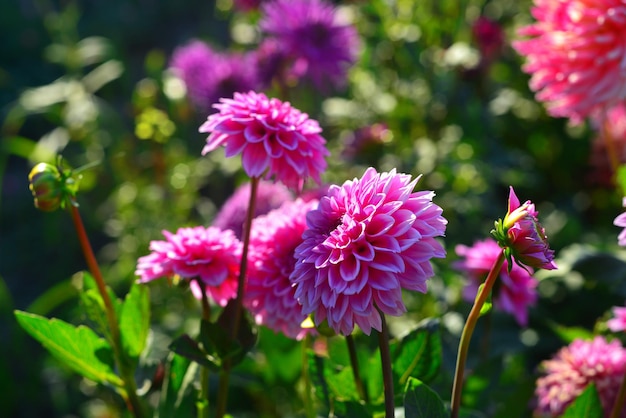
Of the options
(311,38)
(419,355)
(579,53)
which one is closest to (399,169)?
(311,38)

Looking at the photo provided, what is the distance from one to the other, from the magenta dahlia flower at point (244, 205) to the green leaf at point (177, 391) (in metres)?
0.35

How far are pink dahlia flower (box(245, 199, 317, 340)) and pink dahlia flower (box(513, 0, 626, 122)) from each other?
1.89ft

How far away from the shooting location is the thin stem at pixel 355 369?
2.66 feet

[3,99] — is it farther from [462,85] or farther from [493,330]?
[493,330]

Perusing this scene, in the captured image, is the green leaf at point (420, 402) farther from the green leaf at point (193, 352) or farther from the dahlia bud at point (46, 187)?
the dahlia bud at point (46, 187)

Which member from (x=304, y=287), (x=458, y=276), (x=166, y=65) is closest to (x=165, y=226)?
(x=458, y=276)

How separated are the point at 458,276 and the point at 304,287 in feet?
2.52

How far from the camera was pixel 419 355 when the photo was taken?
0.88 metres

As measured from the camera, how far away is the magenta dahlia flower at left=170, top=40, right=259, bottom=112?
1.76 meters

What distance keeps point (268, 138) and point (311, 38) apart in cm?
91

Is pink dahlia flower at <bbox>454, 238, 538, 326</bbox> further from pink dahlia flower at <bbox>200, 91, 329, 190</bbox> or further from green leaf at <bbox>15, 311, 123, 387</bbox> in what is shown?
green leaf at <bbox>15, 311, 123, 387</bbox>

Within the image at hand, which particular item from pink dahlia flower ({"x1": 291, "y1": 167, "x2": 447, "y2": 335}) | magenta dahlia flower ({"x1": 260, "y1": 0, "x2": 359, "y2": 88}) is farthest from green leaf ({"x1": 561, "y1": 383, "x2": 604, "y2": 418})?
magenta dahlia flower ({"x1": 260, "y1": 0, "x2": 359, "y2": 88})

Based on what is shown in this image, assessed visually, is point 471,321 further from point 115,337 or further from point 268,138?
point 115,337

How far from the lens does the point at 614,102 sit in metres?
1.20
